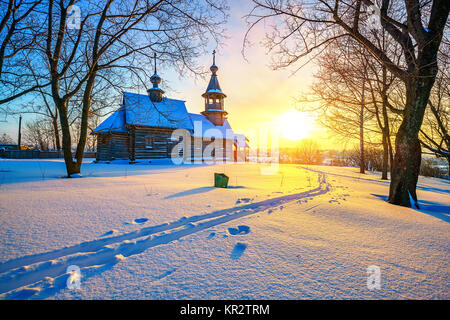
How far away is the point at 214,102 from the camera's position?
26.3 metres

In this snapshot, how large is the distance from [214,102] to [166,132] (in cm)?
1024

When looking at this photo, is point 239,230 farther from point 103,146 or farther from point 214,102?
point 214,102

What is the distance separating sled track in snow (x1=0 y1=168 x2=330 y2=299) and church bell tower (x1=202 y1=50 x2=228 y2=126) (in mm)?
24653

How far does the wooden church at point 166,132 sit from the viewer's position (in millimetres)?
17203

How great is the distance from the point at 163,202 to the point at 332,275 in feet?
9.49

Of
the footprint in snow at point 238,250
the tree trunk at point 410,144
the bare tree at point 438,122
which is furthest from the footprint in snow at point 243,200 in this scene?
the bare tree at point 438,122

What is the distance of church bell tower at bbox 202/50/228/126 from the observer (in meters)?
25.7

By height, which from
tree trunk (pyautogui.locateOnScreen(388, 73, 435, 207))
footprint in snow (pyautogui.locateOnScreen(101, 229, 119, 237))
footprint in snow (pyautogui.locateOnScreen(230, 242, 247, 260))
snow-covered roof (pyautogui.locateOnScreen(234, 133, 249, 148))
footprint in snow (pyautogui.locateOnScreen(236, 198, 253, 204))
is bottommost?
footprint in snow (pyautogui.locateOnScreen(230, 242, 247, 260))

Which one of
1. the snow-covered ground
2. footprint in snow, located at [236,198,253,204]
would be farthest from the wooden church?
the snow-covered ground

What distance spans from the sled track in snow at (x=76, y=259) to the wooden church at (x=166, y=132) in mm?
11296

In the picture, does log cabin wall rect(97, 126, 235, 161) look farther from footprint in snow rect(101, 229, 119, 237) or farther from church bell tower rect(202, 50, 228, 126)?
footprint in snow rect(101, 229, 119, 237)

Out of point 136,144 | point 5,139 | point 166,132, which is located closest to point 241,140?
point 166,132

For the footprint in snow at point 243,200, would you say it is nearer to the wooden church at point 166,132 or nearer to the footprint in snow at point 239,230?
the footprint in snow at point 239,230

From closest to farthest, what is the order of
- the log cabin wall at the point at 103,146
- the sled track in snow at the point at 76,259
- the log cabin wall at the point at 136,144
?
1. the sled track in snow at the point at 76,259
2. the log cabin wall at the point at 136,144
3. the log cabin wall at the point at 103,146
